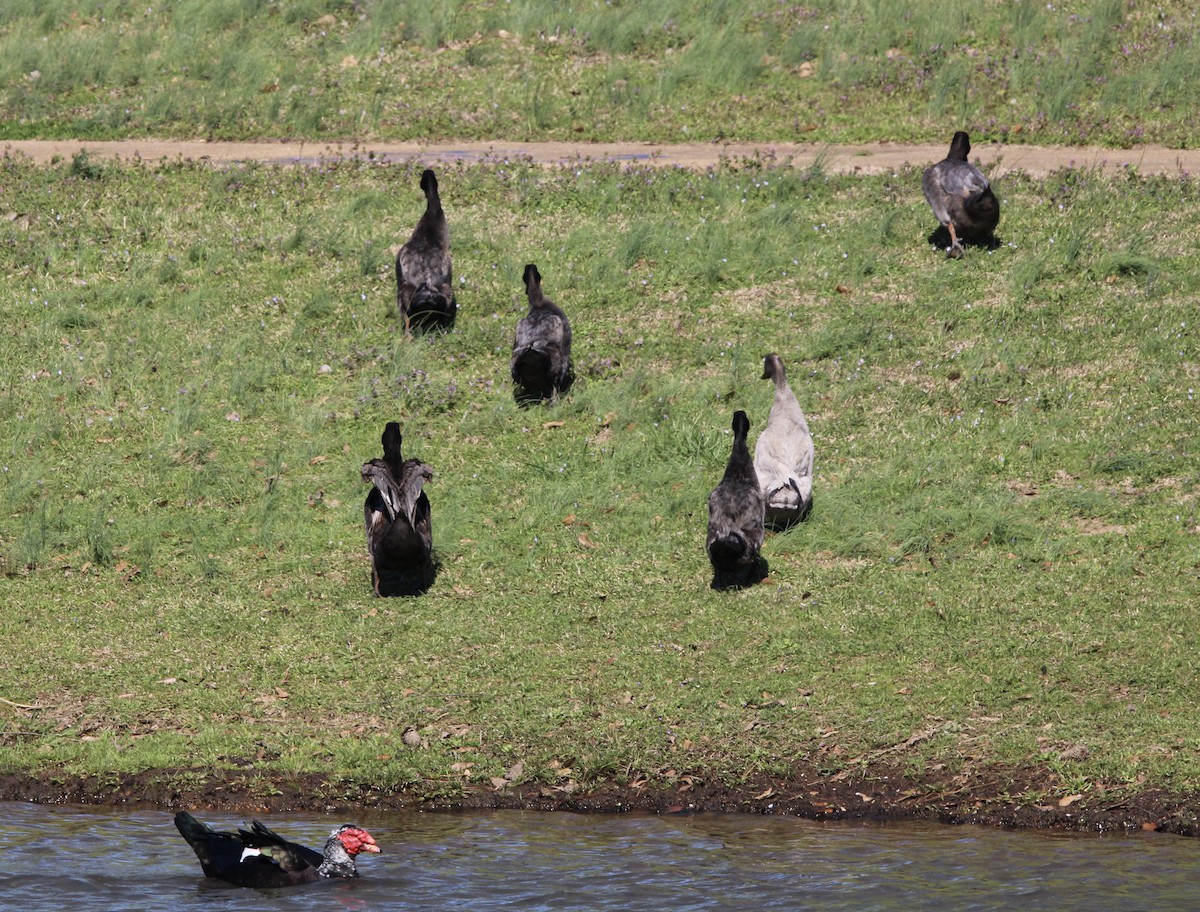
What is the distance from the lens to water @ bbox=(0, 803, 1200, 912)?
30.9 feet

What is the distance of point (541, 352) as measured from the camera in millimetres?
17359

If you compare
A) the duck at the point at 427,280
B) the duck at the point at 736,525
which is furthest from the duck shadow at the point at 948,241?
the duck at the point at 736,525

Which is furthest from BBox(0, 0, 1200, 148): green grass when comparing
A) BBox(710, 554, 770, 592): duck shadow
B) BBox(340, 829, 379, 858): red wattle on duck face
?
BBox(340, 829, 379, 858): red wattle on duck face

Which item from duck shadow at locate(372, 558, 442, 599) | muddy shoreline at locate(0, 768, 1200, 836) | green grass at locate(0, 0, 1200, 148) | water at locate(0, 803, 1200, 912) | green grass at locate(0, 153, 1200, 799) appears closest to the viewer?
water at locate(0, 803, 1200, 912)

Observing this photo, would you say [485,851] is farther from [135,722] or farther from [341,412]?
[341,412]

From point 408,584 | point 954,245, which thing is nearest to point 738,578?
point 408,584

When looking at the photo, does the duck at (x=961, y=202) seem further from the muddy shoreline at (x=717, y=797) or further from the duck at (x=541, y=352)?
the muddy shoreline at (x=717, y=797)

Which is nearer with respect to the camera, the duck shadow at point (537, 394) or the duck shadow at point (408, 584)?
the duck shadow at point (408, 584)

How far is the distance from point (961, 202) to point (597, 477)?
22.7 ft

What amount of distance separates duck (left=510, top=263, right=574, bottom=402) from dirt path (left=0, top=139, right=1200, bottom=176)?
6754 mm

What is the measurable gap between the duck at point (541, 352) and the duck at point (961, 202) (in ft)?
17.8

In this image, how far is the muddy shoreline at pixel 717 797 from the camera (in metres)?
10.5

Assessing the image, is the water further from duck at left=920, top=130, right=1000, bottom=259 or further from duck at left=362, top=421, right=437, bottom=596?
duck at left=920, top=130, right=1000, bottom=259

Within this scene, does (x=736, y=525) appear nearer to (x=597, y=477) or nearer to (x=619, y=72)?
(x=597, y=477)
